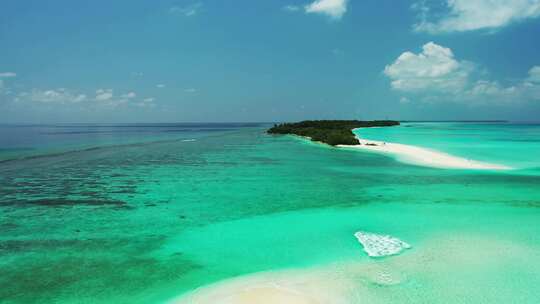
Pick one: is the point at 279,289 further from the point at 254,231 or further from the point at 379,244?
the point at 254,231

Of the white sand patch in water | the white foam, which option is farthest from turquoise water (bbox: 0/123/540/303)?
the white foam

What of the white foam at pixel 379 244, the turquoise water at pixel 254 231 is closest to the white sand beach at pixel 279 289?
the turquoise water at pixel 254 231

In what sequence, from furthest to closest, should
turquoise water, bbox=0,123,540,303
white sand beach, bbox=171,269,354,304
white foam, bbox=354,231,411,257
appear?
white foam, bbox=354,231,411,257
turquoise water, bbox=0,123,540,303
white sand beach, bbox=171,269,354,304

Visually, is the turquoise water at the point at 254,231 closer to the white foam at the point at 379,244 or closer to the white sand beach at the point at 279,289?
the white foam at the point at 379,244

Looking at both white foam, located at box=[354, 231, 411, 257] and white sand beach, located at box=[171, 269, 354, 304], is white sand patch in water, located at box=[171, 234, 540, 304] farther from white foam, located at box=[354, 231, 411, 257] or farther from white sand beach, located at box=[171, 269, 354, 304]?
white foam, located at box=[354, 231, 411, 257]

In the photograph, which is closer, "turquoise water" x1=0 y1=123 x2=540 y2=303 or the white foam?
"turquoise water" x1=0 y1=123 x2=540 y2=303
